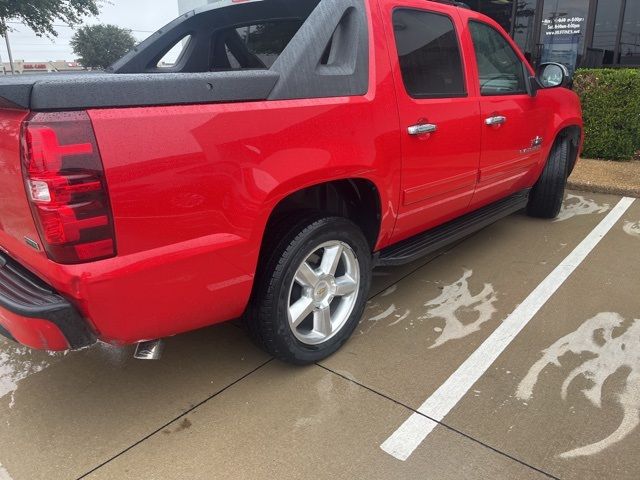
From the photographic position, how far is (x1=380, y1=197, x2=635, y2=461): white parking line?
7.04 ft

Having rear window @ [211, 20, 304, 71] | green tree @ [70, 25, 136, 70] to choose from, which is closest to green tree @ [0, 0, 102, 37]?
rear window @ [211, 20, 304, 71]

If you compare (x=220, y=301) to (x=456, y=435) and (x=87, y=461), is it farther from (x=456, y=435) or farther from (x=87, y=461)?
(x=456, y=435)

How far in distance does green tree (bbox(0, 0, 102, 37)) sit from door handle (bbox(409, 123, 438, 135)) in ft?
72.1

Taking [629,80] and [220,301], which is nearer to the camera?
[220,301]

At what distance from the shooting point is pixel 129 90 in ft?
5.57

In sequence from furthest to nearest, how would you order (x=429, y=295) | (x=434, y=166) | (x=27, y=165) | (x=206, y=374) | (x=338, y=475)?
(x=429, y=295) → (x=434, y=166) → (x=206, y=374) → (x=338, y=475) → (x=27, y=165)

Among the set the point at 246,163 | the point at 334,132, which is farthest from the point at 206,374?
the point at 334,132

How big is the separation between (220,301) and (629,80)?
23.7ft

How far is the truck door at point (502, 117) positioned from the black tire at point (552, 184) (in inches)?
20.0

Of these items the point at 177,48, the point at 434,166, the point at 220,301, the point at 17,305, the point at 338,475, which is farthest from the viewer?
the point at 177,48

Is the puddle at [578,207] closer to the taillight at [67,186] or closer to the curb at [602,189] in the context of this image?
the curb at [602,189]

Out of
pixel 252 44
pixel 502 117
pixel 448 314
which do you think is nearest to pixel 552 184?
pixel 502 117

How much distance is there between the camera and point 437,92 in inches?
118

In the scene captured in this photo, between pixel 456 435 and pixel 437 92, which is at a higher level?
pixel 437 92
